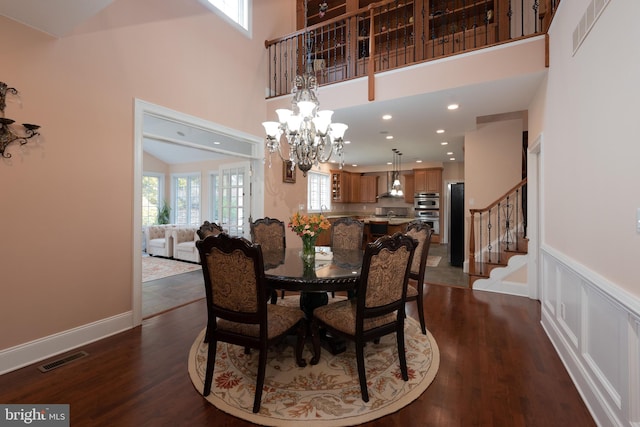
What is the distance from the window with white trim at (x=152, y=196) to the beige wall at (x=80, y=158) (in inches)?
245

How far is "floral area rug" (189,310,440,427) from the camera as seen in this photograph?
1.72 metres

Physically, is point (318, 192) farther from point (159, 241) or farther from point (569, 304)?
point (569, 304)

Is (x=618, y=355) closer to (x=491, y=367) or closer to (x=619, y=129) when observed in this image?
(x=491, y=367)

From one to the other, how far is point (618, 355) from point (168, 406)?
100 inches


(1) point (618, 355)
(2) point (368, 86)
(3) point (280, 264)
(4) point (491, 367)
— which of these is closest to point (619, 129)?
(1) point (618, 355)

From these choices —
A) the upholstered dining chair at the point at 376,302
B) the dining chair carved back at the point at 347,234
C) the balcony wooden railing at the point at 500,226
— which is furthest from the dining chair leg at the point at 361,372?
the balcony wooden railing at the point at 500,226

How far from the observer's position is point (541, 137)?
317 cm

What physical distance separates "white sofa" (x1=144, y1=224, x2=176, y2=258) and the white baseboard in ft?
13.1

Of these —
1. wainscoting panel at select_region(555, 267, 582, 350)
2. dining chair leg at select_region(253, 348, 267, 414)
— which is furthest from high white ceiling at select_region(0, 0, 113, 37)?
wainscoting panel at select_region(555, 267, 582, 350)

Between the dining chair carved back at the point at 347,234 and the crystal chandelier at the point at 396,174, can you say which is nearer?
the dining chair carved back at the point at 347,234

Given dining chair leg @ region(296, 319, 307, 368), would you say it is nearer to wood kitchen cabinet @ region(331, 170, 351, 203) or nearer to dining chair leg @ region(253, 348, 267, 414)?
dining chair leg @ region(253, 348, 267, 414)

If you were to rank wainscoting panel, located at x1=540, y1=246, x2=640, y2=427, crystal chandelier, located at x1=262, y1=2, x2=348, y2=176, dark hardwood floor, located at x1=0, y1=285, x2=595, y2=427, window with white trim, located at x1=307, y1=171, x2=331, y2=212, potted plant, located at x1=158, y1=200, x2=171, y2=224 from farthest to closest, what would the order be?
window with white trim, located at x1=307, y1=171, x2=331, y2=212, potted plant, located at x1=158, y1=200, x2=171, y2=224, crystal chandelier, located at x1=262, y1=2, x2=348, y2=176, dark hardwood floor, located at x1=0, y1=285, x2=595, y2=427, wainscoting panel, located at x1=540, y1=246, x2=640, y2=427

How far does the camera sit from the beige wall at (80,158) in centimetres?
222

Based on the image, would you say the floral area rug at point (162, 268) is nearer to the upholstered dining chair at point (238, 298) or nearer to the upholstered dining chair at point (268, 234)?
the upholstered dining chair at point (268, 234)
